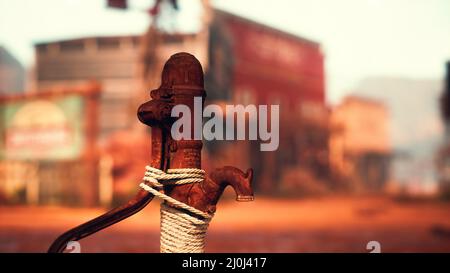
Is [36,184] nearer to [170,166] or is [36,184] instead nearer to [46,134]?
[46,134]

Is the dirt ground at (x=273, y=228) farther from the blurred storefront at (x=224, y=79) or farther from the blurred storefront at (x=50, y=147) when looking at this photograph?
the blurred storefront at (x=224, y=79)

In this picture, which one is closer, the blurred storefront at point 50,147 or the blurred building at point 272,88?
the blurred storefront at point 50,147

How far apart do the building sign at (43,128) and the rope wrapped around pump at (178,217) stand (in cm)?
973

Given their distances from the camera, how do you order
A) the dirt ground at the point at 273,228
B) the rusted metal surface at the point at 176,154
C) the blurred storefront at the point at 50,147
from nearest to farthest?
the rusted metal surface at the point at 176,154 < the dirt ground at the point at 273,228 < the blurred storefront at the point at 50,147

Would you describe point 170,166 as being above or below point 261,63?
below

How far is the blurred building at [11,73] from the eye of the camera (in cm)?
1811

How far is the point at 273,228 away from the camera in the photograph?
9719 mm

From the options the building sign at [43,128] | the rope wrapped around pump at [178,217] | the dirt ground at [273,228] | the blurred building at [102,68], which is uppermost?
the blurred building at [102,68]

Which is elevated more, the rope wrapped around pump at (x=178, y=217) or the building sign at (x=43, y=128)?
the building sign at (x=43, y=128)

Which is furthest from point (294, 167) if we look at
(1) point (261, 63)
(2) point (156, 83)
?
(2) point (156, 83)

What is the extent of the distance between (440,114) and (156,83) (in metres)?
9.26

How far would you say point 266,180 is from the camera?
53.5ft

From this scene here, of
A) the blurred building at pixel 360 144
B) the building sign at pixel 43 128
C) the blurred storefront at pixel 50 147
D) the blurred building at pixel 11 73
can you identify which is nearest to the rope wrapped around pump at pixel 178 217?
the blurred storefront at pixel 50 147

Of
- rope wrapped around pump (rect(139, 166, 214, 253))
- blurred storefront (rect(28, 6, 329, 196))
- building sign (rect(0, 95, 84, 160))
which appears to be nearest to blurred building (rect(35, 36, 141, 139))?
blurred storefront (rect(28, 6, 329, 196))
